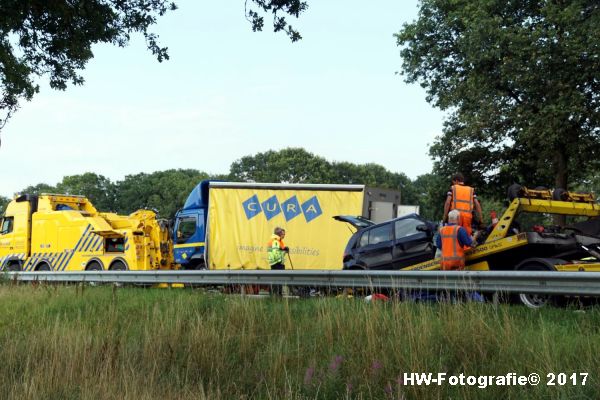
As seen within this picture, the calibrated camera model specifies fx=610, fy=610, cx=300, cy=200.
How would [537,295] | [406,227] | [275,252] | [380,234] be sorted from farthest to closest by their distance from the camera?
[275,252] < [380,234] < [406,227] < [537,295]

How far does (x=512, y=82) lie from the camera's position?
65.6ft

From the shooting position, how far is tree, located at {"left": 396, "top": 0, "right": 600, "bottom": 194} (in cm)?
1897

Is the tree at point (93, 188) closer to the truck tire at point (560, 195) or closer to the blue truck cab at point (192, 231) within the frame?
the blue truck cab at point (192, 231)

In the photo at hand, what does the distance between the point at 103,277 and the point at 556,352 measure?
10712 mm

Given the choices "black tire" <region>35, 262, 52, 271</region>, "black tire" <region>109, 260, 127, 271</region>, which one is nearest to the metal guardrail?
"black tire" <region>109, 260, 127, 271</region>

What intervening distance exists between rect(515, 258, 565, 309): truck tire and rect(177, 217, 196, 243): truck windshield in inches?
481

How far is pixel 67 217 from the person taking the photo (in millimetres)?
20875

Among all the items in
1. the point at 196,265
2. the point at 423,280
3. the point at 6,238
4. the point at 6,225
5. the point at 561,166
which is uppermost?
the point at 561,166

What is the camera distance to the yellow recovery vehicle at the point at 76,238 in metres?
19.2

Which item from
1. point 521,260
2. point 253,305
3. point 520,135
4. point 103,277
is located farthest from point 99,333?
point 520,135

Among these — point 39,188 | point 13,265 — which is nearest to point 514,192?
point 13,265

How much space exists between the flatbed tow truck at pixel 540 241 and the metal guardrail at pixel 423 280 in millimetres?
1675

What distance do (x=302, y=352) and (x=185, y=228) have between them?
14.1 m

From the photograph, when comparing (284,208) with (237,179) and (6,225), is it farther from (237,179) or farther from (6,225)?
(237,179)
